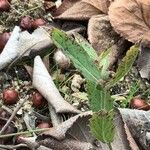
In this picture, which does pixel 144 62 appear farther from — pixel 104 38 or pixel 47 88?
pixel 47 88

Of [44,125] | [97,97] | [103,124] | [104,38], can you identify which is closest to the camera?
[103,124]

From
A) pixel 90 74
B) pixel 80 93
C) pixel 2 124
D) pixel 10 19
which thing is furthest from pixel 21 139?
pixel 10 19

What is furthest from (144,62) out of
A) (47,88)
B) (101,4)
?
(47,88)

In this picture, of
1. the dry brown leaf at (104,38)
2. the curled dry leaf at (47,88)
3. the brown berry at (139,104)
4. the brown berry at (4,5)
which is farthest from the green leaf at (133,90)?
the brown berry at (4,5)

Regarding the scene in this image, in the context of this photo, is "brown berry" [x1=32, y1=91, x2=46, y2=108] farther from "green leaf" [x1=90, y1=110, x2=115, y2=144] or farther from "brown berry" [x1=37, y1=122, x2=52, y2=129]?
"green leaf" [x1=90, y1=110, x2=115, y2=144]

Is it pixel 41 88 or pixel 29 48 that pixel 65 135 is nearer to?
pixel 41 88

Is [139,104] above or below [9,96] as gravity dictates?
below

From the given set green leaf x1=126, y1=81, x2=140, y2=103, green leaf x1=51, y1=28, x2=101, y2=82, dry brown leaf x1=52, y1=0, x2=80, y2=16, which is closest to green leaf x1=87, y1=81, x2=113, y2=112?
green leaf x1=51, y1=28, x2=101, y2=82
